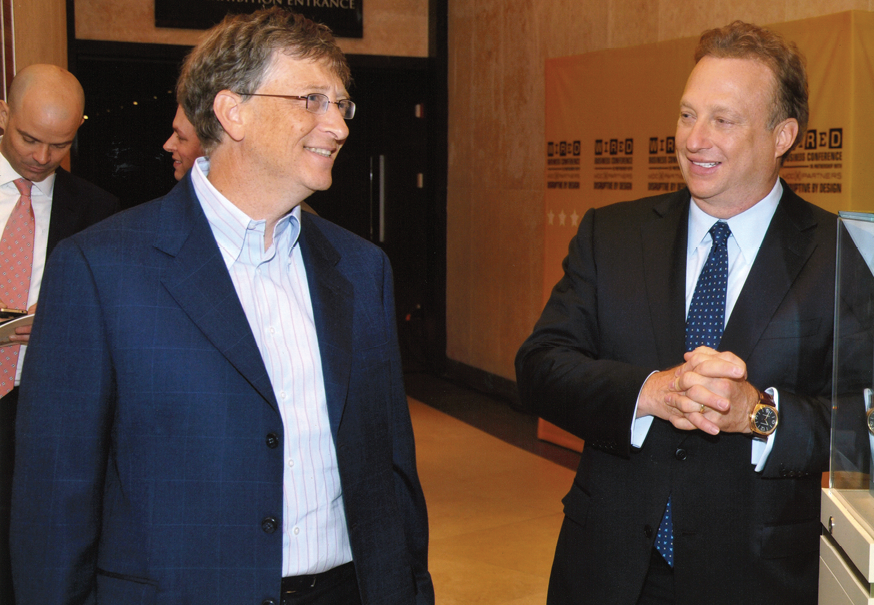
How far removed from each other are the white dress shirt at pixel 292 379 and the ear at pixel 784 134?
1078mm

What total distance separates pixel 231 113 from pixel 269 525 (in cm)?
77

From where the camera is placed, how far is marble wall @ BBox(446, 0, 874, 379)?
250 inches

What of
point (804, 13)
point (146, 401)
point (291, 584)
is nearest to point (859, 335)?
point (291, 584)

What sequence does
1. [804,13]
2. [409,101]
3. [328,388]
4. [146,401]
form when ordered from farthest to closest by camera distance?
[409,101] < [804,13] < [328,388] < [146,401]

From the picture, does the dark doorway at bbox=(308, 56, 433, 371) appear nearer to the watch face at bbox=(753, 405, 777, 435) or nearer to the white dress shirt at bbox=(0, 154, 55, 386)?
the white dress shirt at bbox=(0, 154, 55, 386)

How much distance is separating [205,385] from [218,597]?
14.3 inches

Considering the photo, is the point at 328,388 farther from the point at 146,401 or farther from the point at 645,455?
the point at 645,455

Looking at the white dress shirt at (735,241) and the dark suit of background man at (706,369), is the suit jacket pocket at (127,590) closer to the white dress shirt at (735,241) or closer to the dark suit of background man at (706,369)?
the dark suit of background man at (706,369)

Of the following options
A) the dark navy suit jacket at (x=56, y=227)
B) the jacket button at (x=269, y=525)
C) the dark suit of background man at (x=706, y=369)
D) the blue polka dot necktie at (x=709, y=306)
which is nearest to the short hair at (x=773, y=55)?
the dark suit of background man at (x=706, y=369)

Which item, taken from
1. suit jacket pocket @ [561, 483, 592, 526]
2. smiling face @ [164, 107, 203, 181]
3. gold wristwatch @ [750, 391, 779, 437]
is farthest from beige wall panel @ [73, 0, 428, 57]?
gold wristwatch @ [750, 391, 779, 437]

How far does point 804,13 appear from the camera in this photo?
175 inches

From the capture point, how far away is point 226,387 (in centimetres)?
151

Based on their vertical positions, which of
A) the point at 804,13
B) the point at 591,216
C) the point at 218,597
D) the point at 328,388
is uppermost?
the point at 804,13

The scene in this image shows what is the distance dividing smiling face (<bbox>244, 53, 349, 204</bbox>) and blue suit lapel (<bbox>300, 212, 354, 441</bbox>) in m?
0.13
